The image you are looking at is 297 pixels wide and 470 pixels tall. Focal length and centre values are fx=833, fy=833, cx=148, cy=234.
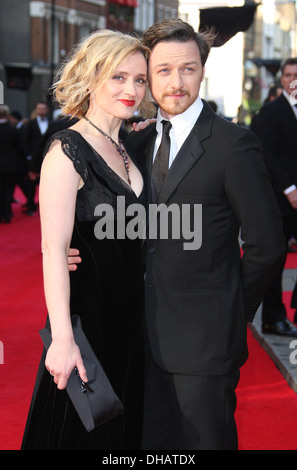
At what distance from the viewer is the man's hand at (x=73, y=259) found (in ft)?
8.80

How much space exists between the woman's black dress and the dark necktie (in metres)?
0.08

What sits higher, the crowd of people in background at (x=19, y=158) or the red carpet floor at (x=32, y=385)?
the red carpet floor at (x=32, y=385)

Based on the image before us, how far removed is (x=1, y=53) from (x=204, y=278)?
128 ft

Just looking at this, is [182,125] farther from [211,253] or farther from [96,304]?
[96,304]

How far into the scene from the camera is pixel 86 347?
8.70 feet

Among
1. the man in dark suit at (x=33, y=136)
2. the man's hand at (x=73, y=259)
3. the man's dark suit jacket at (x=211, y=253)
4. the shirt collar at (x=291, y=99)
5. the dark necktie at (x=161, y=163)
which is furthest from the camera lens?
the man in dark suit at (x=33, y=136)

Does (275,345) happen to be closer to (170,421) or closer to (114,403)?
(170,421)

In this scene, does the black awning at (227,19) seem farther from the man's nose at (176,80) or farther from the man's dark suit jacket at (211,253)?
the man's dark suit jacket at (211,253)

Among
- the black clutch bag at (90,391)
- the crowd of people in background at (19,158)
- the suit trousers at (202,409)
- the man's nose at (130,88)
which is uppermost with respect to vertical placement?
the man's nose at (130,88)

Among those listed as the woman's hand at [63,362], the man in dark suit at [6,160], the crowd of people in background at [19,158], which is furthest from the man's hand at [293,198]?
the man in dark suit at [6,160]

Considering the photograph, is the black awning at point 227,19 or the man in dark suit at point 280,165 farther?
the black awning at point 227,19

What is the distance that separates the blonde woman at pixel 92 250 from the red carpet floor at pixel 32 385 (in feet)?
5.01

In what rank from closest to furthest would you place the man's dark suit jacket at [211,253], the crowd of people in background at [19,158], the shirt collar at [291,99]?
the man's dark suit jacket at [211,253]
the shirt collar at [291,99]
the crowd of people in background at [19,158]

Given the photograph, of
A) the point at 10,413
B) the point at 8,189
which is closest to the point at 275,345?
the point at 10,413
